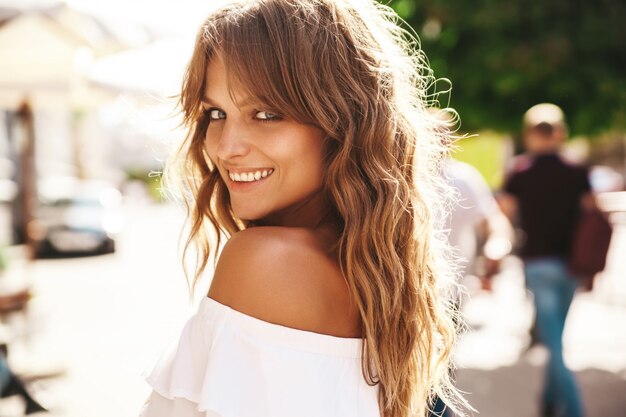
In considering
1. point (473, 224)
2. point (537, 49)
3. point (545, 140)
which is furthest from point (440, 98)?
point (473, 224)

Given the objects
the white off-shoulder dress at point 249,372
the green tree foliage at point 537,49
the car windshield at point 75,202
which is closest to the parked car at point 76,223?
the car windshield at point 75,202

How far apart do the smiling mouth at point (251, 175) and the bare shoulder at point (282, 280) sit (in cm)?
17

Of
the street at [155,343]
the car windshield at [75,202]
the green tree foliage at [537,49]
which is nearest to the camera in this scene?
the street at [155,343]

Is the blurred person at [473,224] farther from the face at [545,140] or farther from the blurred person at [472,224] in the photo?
the face at [545,140]

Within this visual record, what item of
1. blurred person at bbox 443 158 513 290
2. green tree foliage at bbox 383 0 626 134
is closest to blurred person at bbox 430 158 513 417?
blurred person at bbox 443 158 513 290

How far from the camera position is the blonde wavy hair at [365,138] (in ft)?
4.99

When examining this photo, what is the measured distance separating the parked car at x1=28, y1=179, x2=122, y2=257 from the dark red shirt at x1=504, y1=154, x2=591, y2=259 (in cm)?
1282

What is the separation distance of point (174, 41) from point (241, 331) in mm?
5740

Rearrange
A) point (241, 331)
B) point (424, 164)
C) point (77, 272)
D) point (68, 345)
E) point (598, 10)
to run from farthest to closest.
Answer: point (77, 272)
point (68, 345)
point (598, 10)
point (424, 164)
point (241, 331)

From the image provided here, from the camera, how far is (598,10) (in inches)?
256

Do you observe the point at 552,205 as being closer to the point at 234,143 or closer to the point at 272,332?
the point at 234,143

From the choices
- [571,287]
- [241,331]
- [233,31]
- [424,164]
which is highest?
[233,31]

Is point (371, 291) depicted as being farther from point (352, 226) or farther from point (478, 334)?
point (478, 334)

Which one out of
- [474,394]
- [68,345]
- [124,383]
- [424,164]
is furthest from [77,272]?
[424,164]
